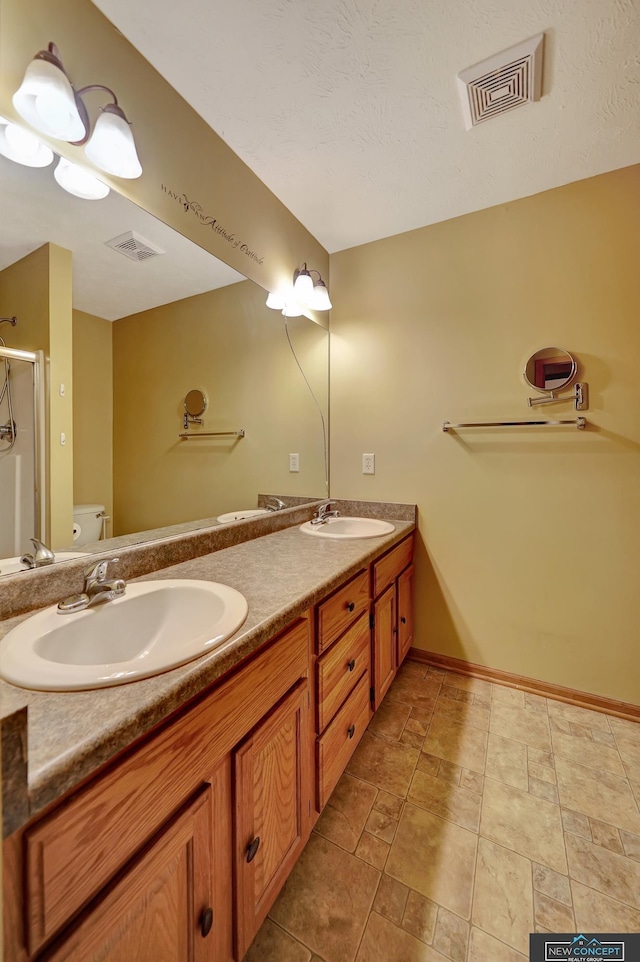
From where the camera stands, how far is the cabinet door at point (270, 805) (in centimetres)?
76

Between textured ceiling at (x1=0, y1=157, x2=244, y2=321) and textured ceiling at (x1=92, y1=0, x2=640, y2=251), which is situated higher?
textured ceiling at (x1=92, y1=0, x2=640, y2=251)

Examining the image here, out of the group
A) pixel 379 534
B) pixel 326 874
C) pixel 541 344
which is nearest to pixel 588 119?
pixel 541 344

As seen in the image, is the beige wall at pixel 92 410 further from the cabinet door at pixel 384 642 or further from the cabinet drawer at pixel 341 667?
the cabinet door at pixel 384 642

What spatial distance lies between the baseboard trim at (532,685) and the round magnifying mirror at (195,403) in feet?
5.69

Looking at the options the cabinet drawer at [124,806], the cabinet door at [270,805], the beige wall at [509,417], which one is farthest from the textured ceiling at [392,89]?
the cabinet door at [270,805]

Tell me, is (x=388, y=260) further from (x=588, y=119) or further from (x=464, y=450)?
(x=464, y=450)

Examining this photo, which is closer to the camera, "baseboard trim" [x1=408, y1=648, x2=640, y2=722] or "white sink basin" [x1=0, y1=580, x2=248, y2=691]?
"white sink basin" [x1=0, y1=580, x2=248, y2=691]

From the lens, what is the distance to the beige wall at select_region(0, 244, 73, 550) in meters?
0.90

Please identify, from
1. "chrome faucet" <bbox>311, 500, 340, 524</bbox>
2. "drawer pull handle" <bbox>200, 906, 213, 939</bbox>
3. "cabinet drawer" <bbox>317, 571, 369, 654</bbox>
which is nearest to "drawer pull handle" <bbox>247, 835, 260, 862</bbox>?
"drawer pull handle" <bbox>200, 906, 213, 939</bbox>

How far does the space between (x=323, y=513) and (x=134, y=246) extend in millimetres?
1391

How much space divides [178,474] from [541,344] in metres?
1.74

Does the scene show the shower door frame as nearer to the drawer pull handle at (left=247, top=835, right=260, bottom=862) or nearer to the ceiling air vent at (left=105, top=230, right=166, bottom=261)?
the ceiling air vent at (left=105, top=230, right=166, bottom=261)

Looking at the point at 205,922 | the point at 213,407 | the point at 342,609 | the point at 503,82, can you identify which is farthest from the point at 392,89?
the point at 205,922

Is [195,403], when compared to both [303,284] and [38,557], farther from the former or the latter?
[303,284]
